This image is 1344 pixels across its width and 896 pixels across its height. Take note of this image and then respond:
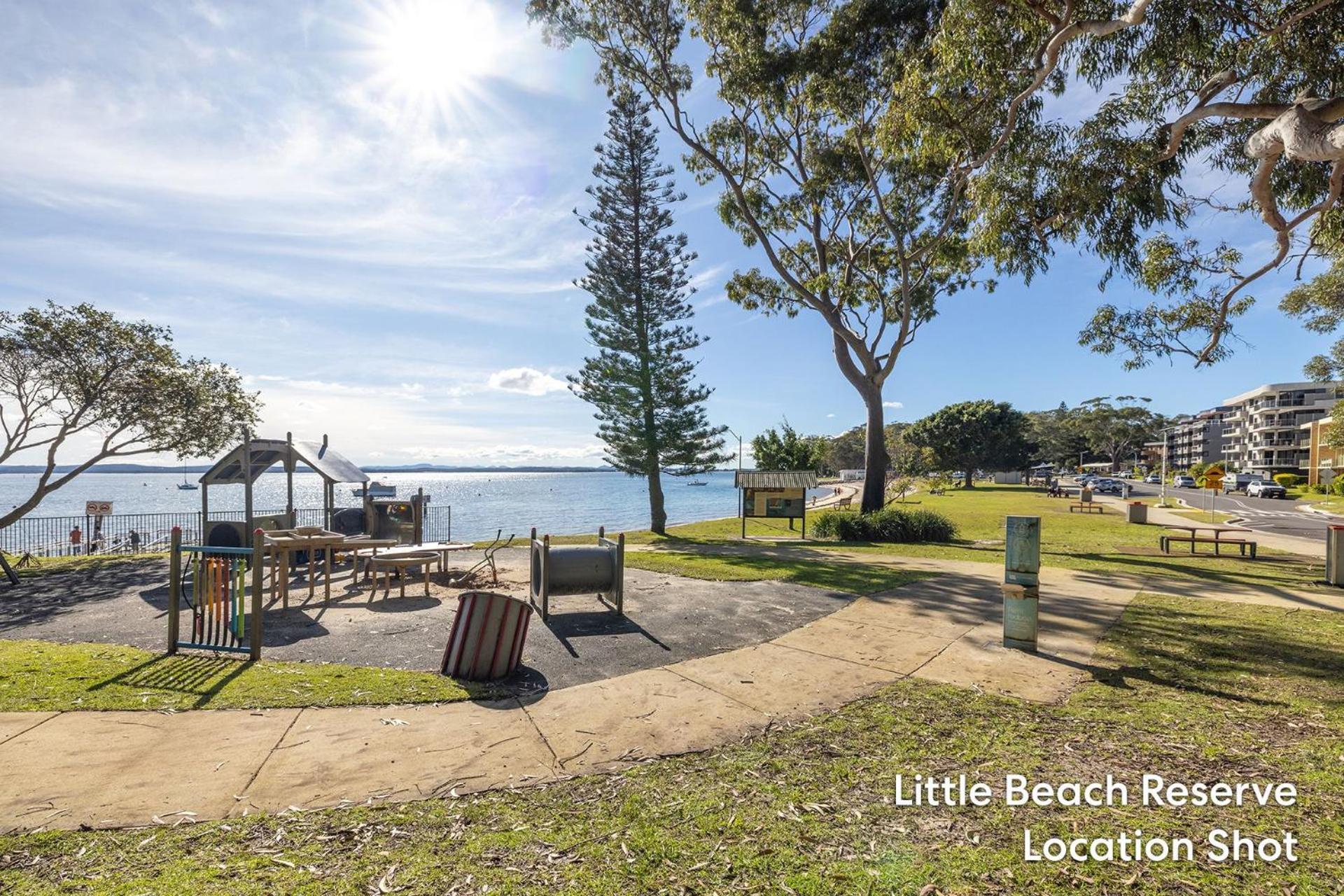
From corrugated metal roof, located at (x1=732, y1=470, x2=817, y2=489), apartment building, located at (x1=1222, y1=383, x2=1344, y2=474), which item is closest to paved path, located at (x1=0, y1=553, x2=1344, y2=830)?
corrugated metal roof, located at (x1=732, y1=470, x2=817, y2=489)

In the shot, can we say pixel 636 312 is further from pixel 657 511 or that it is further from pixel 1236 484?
pixel 1236 484

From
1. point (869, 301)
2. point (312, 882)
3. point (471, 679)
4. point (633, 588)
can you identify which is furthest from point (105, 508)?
point (869, 301)

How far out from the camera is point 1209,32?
7.96m

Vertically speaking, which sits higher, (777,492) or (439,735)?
(777,492)

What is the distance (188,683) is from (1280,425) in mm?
112223

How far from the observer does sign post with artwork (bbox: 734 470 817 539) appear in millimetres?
17812

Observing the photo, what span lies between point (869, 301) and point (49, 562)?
24.1m

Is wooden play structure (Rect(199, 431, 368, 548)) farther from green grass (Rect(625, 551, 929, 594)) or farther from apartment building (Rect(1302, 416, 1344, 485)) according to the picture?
apartment building (Rect(1302, 416, 1344, 485))

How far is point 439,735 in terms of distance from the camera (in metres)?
3.90

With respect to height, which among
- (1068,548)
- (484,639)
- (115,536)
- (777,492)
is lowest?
(115,536)

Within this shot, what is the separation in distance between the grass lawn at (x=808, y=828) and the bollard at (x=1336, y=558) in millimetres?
7820

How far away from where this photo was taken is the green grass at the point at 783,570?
951cm

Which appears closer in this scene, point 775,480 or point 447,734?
point 447,734

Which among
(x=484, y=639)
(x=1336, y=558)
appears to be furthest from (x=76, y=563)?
(x=1336, y=558)
